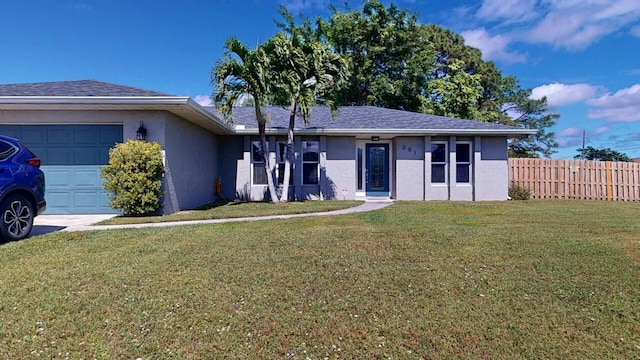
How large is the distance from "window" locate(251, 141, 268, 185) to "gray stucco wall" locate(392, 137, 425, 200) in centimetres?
508

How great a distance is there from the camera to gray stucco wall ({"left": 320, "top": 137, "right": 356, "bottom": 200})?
13625 millimetres

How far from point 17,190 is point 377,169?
36.5 feet

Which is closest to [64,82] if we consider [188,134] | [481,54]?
[188,134]

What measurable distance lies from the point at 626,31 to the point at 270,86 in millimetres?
15733

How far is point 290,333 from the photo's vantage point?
291 cm

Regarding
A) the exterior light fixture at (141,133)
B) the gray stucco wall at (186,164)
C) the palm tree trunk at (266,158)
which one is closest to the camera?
the exterior light fixture at (141,133)

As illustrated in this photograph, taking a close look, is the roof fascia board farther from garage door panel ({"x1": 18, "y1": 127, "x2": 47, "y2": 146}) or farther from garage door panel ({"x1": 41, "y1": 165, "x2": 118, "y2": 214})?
garage door panel ({"x1": 41, "y1": 165, "x2": 118, "y2": 214})

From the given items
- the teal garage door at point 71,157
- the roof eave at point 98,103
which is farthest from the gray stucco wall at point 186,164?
the teal garage door at point 71,157

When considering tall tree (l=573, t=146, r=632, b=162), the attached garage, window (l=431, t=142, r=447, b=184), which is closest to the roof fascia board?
the attached garage

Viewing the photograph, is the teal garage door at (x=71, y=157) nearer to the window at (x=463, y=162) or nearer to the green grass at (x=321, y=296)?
the green grass at (x=321, y=296)

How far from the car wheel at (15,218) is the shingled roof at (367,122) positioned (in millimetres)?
7421

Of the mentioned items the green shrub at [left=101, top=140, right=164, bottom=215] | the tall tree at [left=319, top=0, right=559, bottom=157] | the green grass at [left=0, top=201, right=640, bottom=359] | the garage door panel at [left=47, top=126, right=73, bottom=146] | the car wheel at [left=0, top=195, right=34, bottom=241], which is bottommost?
the green grass at [left=0, top=201, right=640, bottom=359]

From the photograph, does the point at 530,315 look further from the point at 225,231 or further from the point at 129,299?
the point at 225,231

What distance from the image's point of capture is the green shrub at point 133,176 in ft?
27.4
